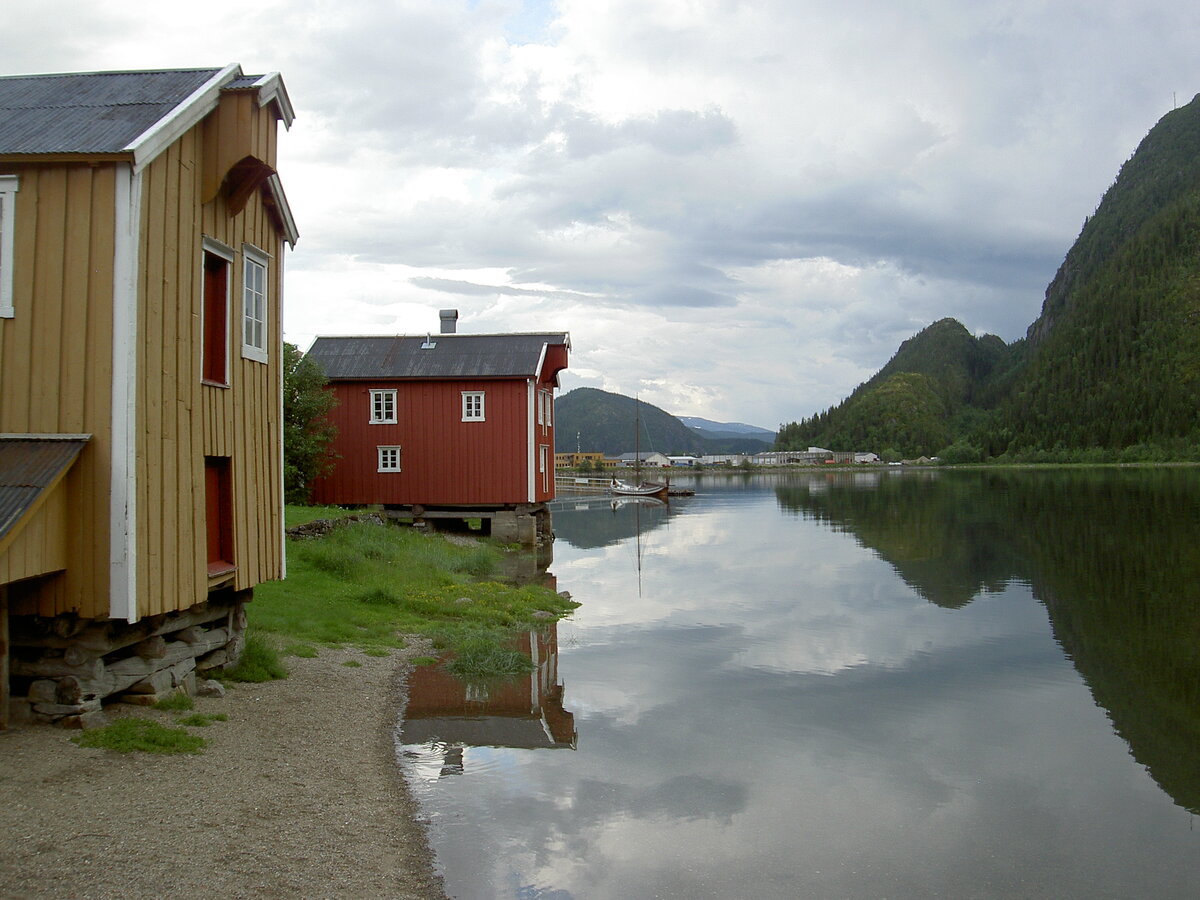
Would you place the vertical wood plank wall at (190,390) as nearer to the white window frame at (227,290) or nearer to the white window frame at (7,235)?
the white window frame at (227,290)

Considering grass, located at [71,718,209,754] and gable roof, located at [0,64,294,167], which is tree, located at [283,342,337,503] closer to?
gable roof, located at [0,64,294,167]

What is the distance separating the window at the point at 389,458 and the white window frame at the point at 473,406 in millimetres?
2875

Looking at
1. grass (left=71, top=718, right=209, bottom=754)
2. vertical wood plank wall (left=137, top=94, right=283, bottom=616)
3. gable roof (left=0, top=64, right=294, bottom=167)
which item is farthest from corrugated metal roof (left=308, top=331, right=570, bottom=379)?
grass (left=71, top=718, right=209, bottom=754)

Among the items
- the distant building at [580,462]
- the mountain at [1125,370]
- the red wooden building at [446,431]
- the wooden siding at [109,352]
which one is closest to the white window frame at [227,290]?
the wooden siding at [109,352]

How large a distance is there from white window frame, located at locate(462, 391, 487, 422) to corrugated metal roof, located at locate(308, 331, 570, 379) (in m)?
0.66

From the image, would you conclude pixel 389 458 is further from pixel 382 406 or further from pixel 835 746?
pixel 835 746

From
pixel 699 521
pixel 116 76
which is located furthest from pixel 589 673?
pixel 699 521

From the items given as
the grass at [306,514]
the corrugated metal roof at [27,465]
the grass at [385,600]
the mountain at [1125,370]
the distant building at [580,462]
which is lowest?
the grass at [385,600]

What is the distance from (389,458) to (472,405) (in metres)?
3.65

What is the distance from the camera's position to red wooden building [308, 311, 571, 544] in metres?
35.0

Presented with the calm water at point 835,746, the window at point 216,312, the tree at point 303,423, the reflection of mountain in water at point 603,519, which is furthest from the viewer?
the reflection of mountain in water at point 603,519

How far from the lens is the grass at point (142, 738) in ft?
30.5

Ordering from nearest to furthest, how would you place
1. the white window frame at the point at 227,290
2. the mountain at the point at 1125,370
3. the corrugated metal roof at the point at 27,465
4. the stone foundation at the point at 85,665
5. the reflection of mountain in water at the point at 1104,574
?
the corrugated metal roof at the point at 27,465 < the stone foundation at the point at 85,665 < the white window frame at the point at 227,290 < the reflection of mountain in water at the point at 1104,574 < the mountain at the point at 1125,370

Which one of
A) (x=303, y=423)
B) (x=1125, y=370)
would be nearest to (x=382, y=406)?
(x=303, y=423)
